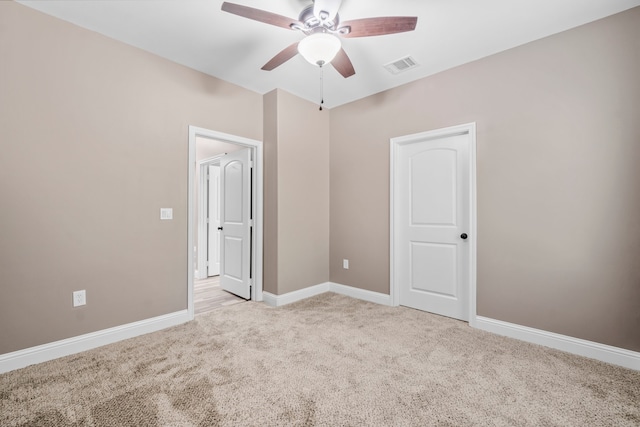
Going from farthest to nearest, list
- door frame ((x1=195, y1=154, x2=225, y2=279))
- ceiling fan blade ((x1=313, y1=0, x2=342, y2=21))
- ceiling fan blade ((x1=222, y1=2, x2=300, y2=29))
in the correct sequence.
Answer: door frame ((x1=195, y1=154, x2=225, y2=279))
ceiling fan blade ((x1=313, y1=0, x2=342, y2=21))
ceiling fan blade ((x1=222, y1=2, x2=300, y2=29))

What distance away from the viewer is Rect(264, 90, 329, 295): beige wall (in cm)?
370

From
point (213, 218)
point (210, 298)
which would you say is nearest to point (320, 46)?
point (210, 298)

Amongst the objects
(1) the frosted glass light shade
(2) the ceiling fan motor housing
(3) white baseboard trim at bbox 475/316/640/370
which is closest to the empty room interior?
(3) white baseboard trim at bbox 475/316/640/370

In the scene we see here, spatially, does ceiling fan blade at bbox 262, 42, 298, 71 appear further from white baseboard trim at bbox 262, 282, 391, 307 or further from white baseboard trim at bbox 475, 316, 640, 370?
white baseboard trim at bbox 475, 316, 640, 370

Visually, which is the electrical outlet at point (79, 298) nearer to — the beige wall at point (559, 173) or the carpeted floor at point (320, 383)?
A: the carpeted floor at point (320, 383)

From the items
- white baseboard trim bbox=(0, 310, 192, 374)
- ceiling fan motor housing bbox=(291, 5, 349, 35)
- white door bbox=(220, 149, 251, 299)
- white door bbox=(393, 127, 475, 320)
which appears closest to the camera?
ceiling fan motor housing bbox=(291, 5, 349, 35)

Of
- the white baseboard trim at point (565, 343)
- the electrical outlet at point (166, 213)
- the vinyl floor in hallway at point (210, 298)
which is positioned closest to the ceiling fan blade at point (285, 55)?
the electrical outlet at point (166, 213)

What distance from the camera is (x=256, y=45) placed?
2727 mm

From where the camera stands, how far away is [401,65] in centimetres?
308

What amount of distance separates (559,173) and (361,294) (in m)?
2.47

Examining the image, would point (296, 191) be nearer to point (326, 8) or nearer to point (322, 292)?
point (322, 292)

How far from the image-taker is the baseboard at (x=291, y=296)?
3.64 m

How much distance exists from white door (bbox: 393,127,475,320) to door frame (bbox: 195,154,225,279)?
328 centimetres

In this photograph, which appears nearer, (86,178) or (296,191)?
(86,178)
